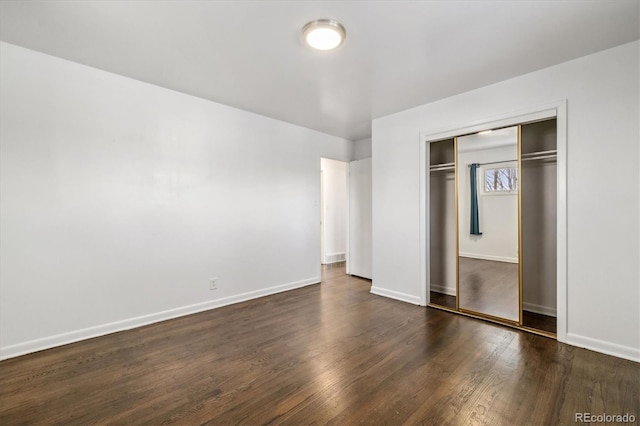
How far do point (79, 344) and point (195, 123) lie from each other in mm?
2589

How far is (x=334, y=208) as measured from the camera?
6820 millimetres

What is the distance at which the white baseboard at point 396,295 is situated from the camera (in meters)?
3.76

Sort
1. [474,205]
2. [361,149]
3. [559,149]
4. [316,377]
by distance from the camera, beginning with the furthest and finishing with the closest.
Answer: [361,149] < [474,205] < [559,149] < [316,377]

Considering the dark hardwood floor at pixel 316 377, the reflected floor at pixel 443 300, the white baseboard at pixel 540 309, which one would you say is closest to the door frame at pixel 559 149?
the dark hardwood floor at pixel 316 377

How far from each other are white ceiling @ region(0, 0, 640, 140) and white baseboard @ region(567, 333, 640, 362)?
2549 millimetres

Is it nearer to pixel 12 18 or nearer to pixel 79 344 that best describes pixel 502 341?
pixel 79 344

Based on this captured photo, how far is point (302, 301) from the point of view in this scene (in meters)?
3.88

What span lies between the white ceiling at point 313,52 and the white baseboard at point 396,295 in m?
2.62

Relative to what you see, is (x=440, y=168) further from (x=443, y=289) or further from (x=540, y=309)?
(x=540, y=309)

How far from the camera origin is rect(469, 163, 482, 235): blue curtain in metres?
3.34

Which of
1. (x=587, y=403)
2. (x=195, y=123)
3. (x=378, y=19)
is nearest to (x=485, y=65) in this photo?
(x=378, y=19)

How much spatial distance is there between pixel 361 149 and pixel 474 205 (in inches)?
104

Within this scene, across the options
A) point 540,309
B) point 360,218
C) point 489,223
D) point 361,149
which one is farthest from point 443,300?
point 361,149

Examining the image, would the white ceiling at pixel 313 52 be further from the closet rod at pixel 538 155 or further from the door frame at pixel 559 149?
the closet rod at pixel 538 155
